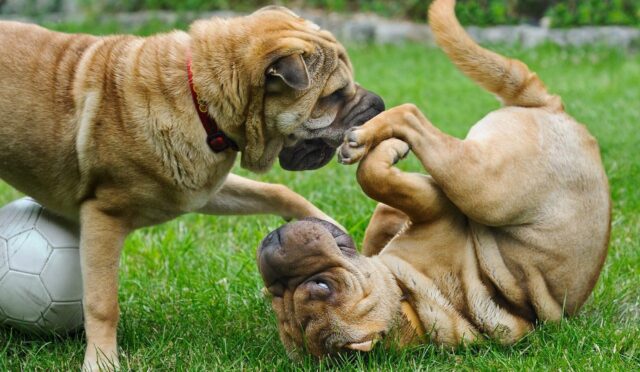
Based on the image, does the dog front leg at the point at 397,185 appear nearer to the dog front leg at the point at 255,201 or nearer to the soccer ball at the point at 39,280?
the dog front leg at the point at 255,201

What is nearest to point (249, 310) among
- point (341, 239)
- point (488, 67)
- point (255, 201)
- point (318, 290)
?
point (255, 201)

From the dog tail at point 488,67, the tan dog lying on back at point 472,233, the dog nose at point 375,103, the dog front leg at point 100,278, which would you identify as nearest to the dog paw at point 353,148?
the tan dog lying on back at point 472,233

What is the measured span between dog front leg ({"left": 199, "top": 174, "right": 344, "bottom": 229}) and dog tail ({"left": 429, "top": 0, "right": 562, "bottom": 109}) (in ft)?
3.65

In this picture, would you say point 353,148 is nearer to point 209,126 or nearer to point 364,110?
point 364,110

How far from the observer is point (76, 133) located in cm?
412

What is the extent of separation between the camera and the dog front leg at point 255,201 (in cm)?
487

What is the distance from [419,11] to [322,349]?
11.3 m

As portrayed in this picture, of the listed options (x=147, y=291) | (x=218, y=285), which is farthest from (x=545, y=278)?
(x=147, y=291)

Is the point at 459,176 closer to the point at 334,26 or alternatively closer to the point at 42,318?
the point at 42,318

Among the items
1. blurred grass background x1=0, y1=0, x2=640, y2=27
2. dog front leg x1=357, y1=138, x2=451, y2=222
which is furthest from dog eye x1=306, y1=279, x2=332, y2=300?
blurred grass background x1=0, y1=0, x2=640, y2=27

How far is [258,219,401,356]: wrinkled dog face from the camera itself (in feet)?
12.2

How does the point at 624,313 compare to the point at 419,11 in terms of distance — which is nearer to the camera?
the point at 624,313

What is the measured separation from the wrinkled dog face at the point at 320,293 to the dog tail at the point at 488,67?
1.15m

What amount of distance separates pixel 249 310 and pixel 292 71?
1.31m
